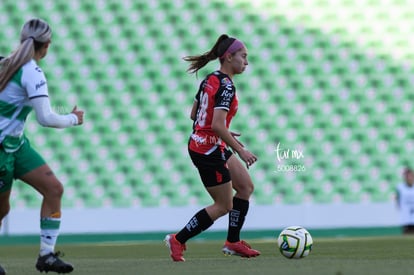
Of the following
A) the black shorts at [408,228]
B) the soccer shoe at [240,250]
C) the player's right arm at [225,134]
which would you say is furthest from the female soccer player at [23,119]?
the black shorts at [408,228]

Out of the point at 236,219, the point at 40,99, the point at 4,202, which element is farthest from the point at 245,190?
the point at 40,99

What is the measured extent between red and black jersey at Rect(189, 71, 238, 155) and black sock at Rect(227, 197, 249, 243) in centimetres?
54

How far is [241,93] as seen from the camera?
611 inches

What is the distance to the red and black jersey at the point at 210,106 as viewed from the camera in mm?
6844

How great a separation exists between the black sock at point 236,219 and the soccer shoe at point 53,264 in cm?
205

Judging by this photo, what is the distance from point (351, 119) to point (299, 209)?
1849mm

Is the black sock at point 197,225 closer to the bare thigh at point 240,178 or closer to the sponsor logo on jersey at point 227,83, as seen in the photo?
the bare thigh at point 240,178

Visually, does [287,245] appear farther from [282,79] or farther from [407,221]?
[282,79]

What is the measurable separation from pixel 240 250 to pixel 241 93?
841 cm

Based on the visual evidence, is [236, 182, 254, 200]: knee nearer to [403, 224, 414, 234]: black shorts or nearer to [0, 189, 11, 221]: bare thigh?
[0, 189, 11, 221]: bare thigh

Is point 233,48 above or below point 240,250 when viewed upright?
above

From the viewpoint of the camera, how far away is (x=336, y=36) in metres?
15.8

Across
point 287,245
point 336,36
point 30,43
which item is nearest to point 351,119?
point 336,36

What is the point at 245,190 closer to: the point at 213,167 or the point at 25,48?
the point at 213,167
